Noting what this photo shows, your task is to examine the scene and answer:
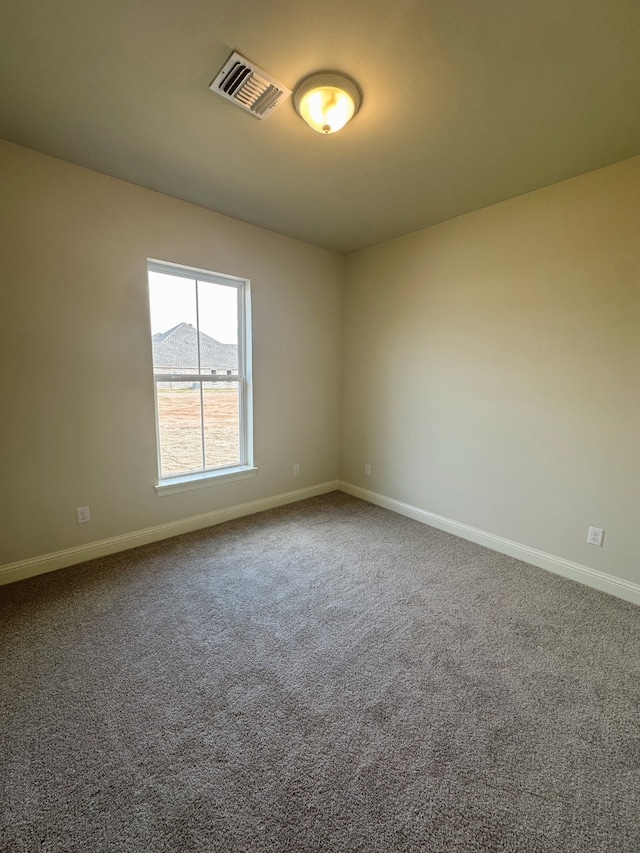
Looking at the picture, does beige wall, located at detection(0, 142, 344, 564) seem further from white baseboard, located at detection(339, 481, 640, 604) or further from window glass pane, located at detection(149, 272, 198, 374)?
white baseboard, located at detection(339, 481, 640, 604)

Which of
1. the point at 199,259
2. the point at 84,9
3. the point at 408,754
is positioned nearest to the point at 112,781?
the point at 408,754

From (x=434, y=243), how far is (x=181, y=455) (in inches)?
112

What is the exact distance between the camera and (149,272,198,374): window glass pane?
106 inches

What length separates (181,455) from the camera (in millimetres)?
2955

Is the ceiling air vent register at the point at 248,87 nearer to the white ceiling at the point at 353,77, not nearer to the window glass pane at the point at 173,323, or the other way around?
the white ceiling at the point at 353,77

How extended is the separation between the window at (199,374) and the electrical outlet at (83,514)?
0.50 meters

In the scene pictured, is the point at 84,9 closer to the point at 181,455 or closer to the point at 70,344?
the point at 70,344

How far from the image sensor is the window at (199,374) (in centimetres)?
275

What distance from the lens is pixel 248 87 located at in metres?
1.58

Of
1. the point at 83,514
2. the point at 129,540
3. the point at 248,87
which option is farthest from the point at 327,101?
the point at 129,540

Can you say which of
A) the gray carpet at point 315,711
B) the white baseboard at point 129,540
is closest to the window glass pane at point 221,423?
the white baseboard at point 129,540

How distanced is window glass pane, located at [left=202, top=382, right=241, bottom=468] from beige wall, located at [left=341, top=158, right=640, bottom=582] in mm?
1427

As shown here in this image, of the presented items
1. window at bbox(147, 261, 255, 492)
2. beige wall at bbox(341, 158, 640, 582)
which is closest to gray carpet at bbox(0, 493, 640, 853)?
beige wall at bbox(341, 158, 640, 582)

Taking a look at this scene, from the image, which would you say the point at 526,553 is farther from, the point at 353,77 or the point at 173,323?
the point at 173,323
